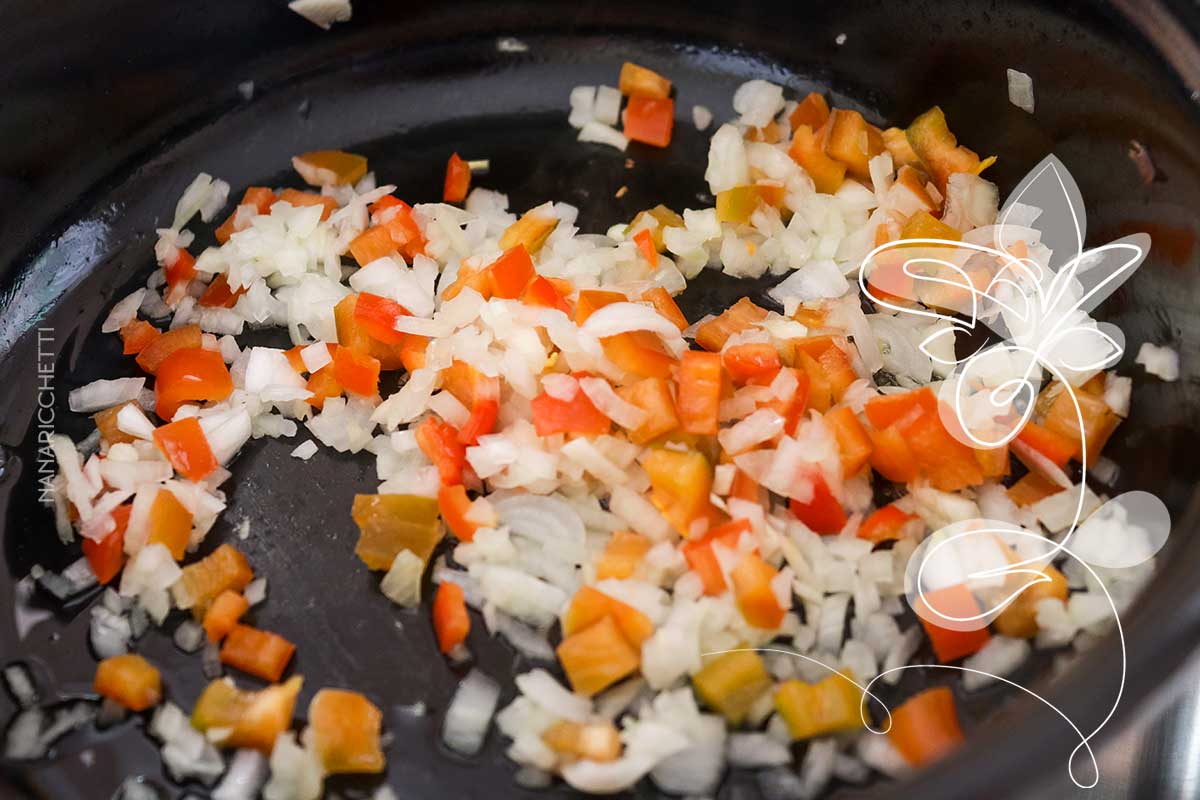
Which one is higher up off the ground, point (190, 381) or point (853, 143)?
point (853, 143)

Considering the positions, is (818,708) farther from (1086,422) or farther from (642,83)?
(642,83)

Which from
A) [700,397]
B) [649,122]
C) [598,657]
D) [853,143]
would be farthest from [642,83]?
[598,657]

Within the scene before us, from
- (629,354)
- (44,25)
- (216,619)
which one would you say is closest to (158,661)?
(216,619)

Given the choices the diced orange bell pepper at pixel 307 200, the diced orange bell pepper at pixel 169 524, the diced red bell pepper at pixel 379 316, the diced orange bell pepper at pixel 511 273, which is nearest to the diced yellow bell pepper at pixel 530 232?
the diced orange bell pepper at pixel 511 273

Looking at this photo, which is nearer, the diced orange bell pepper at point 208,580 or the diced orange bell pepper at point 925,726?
the diced orange bell pepper at point 925,726

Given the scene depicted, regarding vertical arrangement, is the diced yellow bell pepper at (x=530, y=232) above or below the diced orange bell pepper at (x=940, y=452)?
above

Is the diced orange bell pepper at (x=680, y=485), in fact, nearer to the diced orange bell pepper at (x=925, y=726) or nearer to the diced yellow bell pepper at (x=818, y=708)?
the diced yellow bell pepper at (x=818, y=708)
